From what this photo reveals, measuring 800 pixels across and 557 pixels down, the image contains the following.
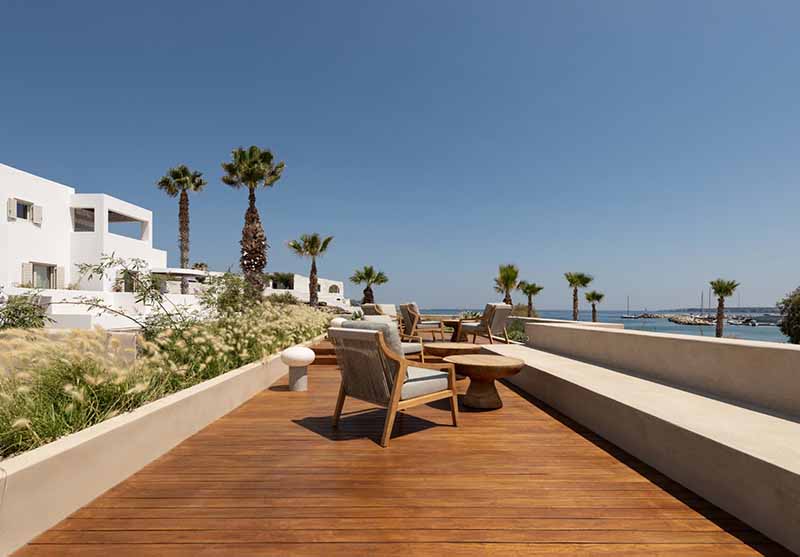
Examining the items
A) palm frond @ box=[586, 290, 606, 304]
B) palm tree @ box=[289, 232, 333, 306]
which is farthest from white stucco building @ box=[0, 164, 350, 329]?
palm frond @ box=[586, 290, 606, 304]

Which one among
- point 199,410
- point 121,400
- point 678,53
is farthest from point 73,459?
point 678,53

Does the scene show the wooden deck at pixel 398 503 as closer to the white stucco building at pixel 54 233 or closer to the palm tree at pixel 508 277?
the palm tree at pixel 508 277

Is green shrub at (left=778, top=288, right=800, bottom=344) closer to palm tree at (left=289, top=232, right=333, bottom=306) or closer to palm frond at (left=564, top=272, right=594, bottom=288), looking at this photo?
palm frond at (left=564, top=272, right=594, bottom=288)

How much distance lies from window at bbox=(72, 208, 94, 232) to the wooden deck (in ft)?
79.3

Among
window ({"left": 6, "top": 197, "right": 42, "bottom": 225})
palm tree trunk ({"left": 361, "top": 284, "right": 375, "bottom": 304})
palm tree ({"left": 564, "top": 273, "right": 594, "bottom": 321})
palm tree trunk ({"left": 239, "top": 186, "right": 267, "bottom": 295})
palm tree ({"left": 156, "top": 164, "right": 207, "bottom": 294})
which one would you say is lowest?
palm tree trunk ({"left": 361, "top": 284, "right": 375, "bottom": 304})

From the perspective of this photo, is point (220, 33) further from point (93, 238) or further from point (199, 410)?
point (199, 410)

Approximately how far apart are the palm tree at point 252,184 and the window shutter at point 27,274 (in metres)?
9.52

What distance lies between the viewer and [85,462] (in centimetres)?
218

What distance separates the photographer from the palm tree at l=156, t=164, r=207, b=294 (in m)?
28.9

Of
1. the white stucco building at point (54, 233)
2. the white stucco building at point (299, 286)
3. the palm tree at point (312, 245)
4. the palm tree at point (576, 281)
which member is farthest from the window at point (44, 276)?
the palm tree at point (576, 281)

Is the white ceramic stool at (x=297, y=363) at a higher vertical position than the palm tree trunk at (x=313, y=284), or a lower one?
lower

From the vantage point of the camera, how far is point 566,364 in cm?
561

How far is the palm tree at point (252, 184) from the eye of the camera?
1909cm

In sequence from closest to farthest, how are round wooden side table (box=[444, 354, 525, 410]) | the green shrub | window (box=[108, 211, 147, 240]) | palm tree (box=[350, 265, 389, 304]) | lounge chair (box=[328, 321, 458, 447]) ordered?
lounge chair (box=[328, 321, 458, 447]), round wooden side table (box=[444, 354, 525, 410]), the green shrub, window (box=[108, 211, 147, 240]), palm tree (box=[350, 265, 389, 304])
